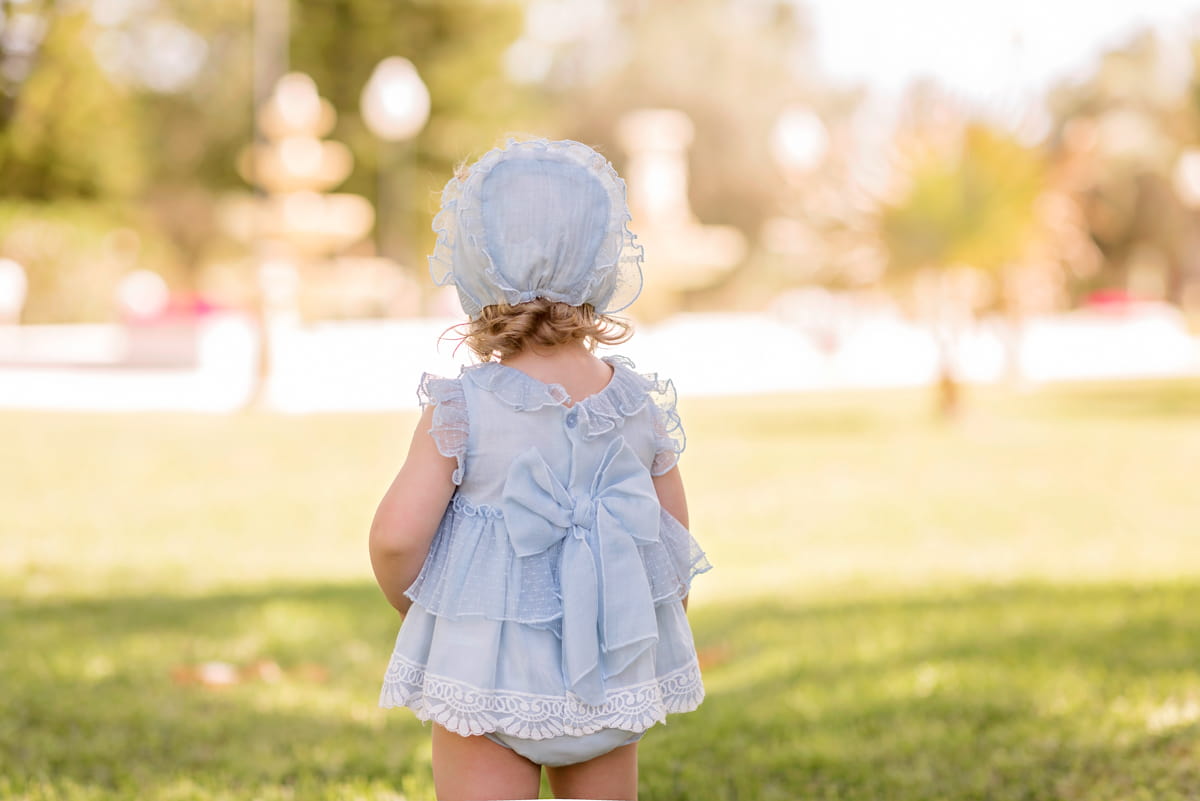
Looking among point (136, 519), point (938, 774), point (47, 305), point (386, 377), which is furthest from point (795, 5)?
point (938, 774)

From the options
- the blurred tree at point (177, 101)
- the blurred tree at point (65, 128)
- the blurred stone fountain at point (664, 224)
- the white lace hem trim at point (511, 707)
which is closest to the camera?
the white lace hem trim at point (511, 707)

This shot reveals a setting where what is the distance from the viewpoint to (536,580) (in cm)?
198

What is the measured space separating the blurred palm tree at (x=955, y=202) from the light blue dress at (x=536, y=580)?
1124 cm

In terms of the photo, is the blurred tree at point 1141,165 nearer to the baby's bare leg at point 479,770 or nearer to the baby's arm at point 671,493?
the baby's arm at point 671,493

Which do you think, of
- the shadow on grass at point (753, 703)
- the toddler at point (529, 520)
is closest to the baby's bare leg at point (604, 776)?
the toddler at point (529, 520)

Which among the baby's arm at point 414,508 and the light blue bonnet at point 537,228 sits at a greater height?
the light blue bonnet at point 537,228

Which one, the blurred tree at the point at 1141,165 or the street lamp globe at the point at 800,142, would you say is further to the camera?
the blurred tree at the point at 1141,165

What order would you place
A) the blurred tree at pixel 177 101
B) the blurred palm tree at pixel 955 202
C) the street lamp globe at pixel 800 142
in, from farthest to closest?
the blurred tree at pixel 177 101 → the street lamp globe at pixel 800 142 → the blurred palm tree at pixel 955 202

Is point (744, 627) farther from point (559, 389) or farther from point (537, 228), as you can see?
point (537, 228)

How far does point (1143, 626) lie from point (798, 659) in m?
1.40

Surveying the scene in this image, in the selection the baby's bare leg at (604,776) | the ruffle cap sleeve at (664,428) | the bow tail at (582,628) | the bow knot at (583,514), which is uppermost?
the ruffle cap sleeve at (664,428)

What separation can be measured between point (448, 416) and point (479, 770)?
574mm

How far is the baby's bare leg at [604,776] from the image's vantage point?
2094mm

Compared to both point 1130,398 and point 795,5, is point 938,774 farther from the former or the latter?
point 795,5
